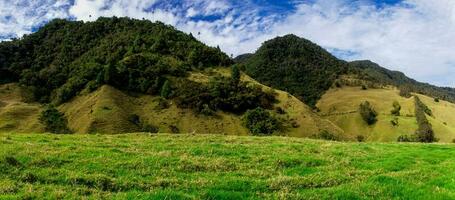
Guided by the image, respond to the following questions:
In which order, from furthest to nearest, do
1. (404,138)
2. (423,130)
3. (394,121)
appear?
(394,121), (423,130), (404,138)

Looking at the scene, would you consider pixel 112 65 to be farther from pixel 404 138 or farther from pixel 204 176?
pixel 204 176

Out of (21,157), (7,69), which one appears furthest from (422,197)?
(7,69)

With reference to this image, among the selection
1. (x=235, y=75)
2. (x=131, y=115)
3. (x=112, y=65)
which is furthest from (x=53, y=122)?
(x=235, y=75)

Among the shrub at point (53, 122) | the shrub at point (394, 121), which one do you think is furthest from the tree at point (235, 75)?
the shrub at point (394, 121)

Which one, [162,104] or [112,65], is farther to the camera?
[112,65]

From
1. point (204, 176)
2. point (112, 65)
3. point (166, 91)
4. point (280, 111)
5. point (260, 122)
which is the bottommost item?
point (260, 122)

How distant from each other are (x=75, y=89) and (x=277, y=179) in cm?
14414

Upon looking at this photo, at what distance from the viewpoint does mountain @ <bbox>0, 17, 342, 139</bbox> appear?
431ft

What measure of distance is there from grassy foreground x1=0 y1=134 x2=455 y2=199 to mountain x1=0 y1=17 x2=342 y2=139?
100 m

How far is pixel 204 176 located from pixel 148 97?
13523cm

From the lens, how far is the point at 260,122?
450 feet

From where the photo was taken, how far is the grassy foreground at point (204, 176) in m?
14.2

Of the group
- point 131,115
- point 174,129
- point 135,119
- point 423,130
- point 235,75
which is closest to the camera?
point 174,129

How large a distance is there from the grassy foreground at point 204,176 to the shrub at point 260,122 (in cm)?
11131
